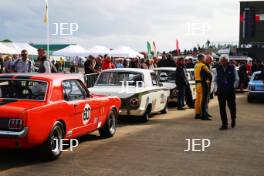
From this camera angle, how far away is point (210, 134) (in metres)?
10.5

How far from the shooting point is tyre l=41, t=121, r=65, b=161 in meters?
7.15

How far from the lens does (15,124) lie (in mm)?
6660

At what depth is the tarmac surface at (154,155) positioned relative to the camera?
6.79 meters

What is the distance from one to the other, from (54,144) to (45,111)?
67cm

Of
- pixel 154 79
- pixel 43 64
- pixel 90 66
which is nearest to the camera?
pixel 43 64

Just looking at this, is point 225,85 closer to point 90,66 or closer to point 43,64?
point 43,64

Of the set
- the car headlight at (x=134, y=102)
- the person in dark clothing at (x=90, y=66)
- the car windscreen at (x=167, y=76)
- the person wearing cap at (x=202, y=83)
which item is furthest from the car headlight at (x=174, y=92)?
Result: the car headlight at (x=134, y=102)

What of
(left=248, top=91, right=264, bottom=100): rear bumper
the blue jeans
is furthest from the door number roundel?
(left=248, top=91, right=264, bottom=100): rear bumper

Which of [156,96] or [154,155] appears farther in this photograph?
[156,96]

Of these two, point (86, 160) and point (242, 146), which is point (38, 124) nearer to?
point (86, 160)

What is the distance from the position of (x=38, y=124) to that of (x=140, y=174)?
164 centimetres

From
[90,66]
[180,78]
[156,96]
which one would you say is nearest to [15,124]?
[156,96]

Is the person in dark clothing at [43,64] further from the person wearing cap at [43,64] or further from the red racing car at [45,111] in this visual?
the red racing car at [45,111]

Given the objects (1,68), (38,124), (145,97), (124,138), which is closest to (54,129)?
(38,124)
